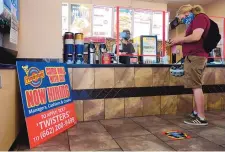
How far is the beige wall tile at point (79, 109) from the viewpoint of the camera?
2475mm

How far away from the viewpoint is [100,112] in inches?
101

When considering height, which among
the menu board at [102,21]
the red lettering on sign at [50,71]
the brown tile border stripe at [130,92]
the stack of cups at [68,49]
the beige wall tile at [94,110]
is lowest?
the beige wall tile at [94,110]

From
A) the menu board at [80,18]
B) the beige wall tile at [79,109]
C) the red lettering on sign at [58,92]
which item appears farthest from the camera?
the menu board at [80,18]

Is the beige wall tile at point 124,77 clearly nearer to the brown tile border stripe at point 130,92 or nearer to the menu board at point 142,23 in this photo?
the brown tile border stripe at point 130,92

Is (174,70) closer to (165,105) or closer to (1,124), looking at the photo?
(165,105)

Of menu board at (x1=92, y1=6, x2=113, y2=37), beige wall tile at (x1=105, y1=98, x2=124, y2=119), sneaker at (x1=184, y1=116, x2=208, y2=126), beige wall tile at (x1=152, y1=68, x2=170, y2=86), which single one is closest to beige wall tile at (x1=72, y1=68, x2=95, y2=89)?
beige wall tile at (x1=105, y1=98, x2=124, y2=119)

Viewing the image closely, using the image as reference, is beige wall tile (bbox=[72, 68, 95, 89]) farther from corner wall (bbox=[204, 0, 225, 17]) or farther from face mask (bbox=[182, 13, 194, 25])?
corner wall (bbox=[204, 0, 225, 17])

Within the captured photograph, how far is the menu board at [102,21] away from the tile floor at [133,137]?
3.46 m

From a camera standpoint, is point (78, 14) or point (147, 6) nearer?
point (78, 14)

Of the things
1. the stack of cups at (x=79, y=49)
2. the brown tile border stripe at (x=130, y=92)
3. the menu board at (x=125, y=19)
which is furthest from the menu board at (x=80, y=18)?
the brown tile border stripe at (x=130, y=92)

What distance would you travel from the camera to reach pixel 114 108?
261 cm

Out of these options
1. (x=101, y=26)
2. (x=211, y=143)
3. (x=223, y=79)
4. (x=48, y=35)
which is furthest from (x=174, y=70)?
(x=101, y=26)

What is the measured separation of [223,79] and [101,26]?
3.38 metres

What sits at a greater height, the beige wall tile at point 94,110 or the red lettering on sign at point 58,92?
the red lettering on sign at point 58,92
